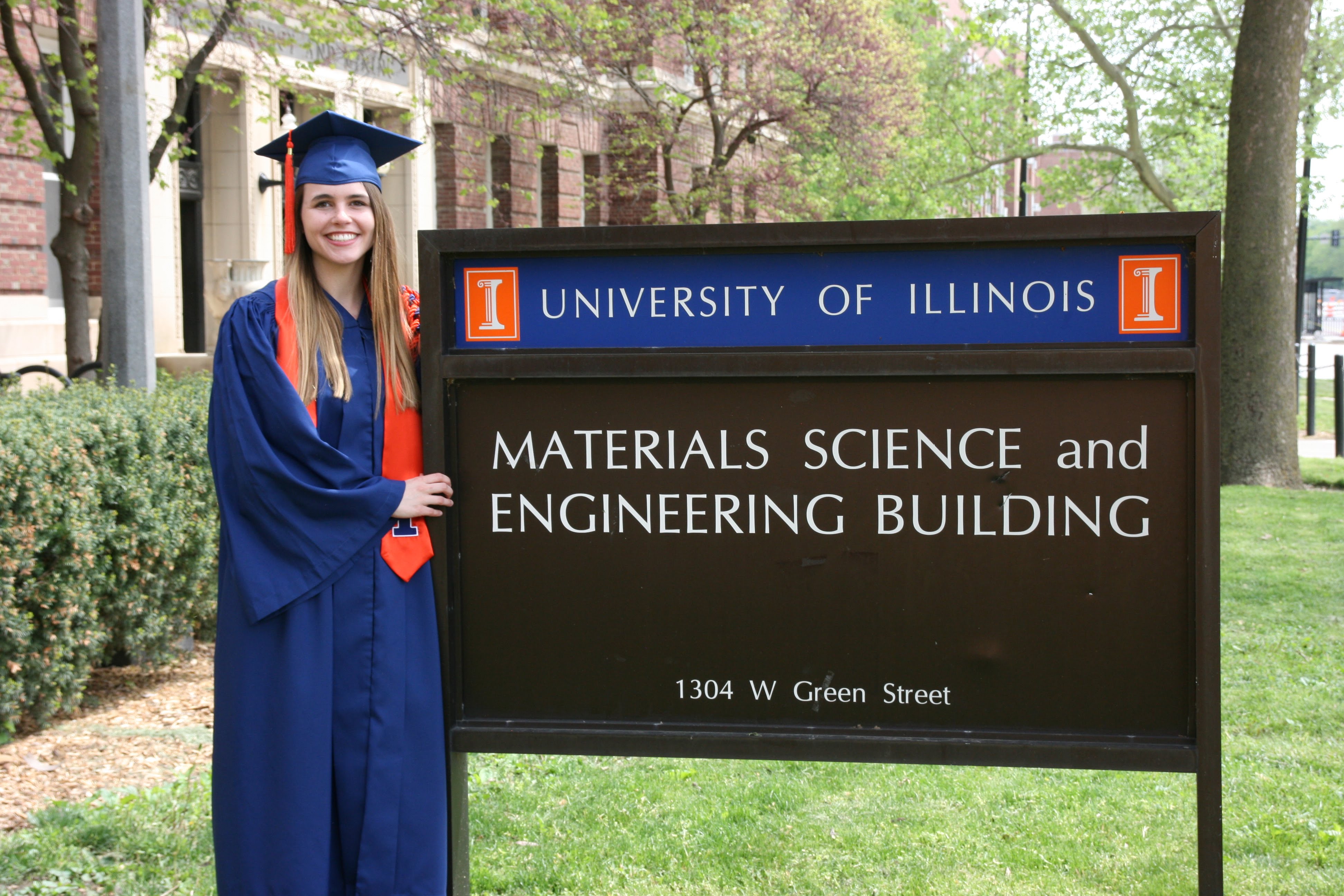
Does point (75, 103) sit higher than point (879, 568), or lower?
higher

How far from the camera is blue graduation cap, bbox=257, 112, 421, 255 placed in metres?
2.72

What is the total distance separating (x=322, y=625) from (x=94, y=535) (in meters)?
2.97

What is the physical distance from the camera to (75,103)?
28.9ft

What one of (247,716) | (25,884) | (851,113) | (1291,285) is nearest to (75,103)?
(25,884)

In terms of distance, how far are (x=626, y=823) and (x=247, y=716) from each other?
168cm

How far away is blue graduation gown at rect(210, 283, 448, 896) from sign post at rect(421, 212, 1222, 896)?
0.12 metres

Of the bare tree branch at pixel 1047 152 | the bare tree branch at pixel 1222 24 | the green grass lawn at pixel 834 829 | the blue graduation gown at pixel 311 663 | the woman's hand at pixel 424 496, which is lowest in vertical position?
the green grass lawn at pixel 834 829

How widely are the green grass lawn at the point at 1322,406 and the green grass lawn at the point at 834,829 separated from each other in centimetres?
1445

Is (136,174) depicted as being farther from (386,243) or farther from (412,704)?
(412,704)

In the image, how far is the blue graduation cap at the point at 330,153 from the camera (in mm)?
2723

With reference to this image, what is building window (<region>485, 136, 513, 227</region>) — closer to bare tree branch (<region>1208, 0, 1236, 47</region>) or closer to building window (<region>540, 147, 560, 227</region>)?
building window (<region>540, 147, 560, 227</region>)

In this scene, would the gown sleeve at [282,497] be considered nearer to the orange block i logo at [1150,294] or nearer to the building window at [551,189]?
the orange block i logo at [1150,294]

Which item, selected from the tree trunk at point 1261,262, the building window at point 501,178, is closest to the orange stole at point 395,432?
the tree trunk at point 1261,262

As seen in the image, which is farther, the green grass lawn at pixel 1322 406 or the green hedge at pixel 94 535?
the green grass lawn at pixel 1322 406
